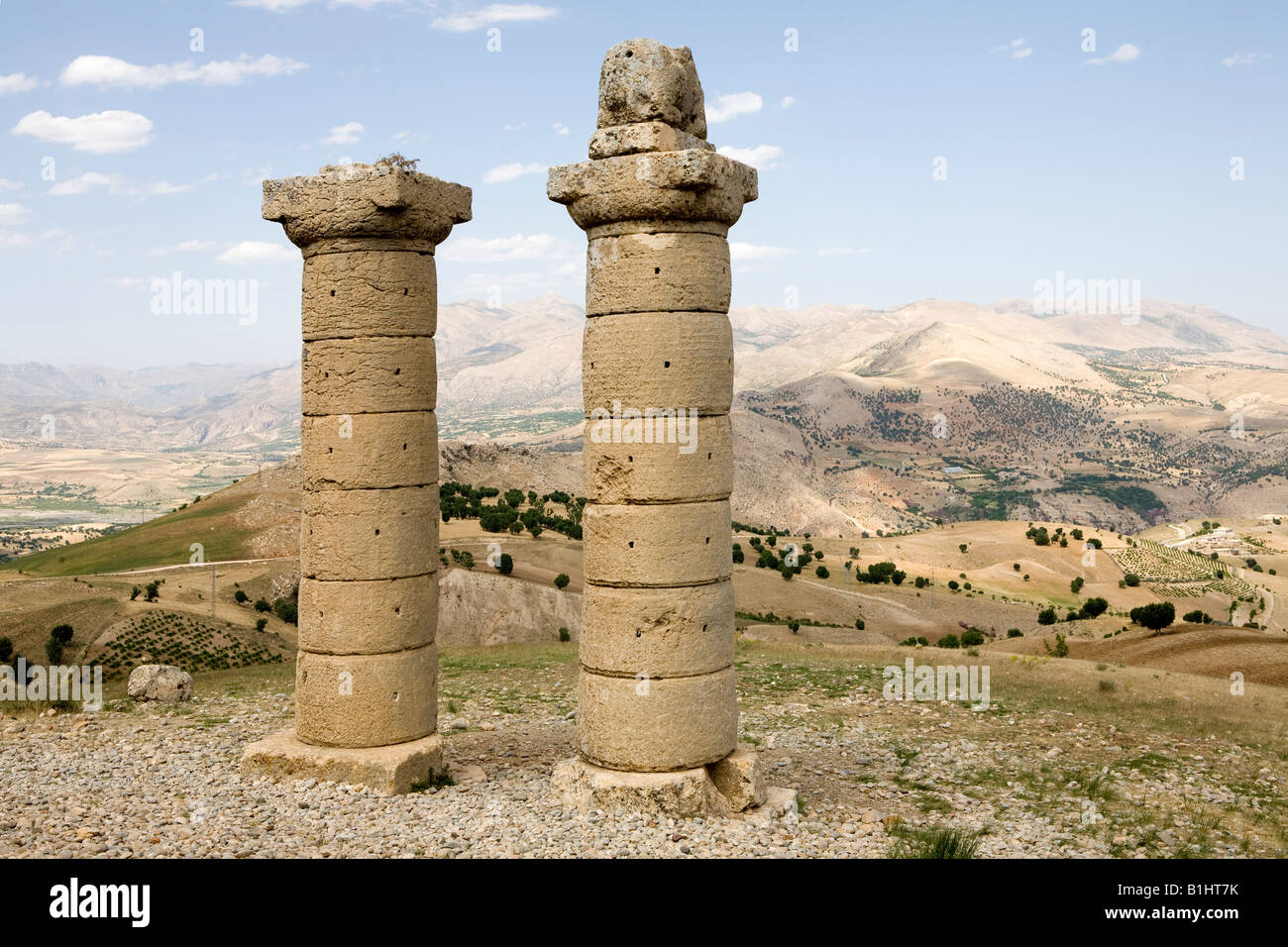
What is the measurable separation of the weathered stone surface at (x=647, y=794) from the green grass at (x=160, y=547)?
52.4 metres

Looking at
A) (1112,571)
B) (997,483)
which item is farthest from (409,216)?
(997,483)

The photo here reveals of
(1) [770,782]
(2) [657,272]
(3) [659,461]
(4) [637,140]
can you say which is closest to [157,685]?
(1) [770,782]

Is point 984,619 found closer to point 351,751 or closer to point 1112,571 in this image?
point 1112,571

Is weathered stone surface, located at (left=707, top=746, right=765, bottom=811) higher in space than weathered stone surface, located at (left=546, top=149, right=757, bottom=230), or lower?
lower

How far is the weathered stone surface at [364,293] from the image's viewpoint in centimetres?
1523

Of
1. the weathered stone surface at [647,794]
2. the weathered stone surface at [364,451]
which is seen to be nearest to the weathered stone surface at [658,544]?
the weathered stone surface at [647,794]

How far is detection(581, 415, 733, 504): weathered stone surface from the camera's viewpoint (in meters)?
13.4

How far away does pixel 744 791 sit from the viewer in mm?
13969

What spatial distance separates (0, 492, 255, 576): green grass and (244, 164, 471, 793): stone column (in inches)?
1946

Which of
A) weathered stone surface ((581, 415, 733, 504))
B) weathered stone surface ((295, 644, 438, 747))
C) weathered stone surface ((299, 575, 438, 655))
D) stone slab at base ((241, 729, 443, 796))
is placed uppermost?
weathered stone surface ((581, 415, 733, 504))

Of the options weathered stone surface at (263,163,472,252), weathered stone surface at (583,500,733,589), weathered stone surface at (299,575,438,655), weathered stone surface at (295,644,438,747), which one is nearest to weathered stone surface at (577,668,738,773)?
weathered stone surface at (583,500,733,589)

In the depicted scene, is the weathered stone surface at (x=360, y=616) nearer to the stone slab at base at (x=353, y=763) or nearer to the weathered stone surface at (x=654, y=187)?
the stone slab at base at (x=353, y=763)

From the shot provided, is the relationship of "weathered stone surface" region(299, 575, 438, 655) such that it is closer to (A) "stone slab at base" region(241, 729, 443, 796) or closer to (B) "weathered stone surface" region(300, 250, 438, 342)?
(A) "stone slab at base" region(241, 729, 443, 796)

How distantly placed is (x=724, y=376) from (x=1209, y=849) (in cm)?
838
